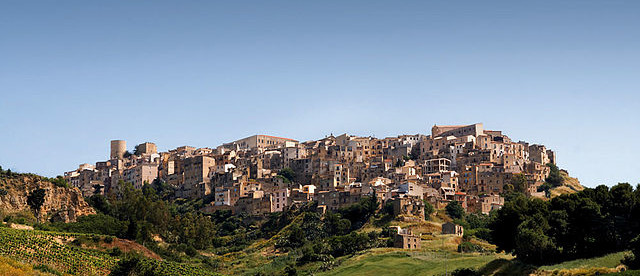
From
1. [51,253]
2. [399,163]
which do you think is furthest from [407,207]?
[51,253]

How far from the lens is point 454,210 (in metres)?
97.3

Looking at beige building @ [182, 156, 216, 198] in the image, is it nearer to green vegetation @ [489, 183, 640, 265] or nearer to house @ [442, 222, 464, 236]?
house @ [442, 222, 464, 236]

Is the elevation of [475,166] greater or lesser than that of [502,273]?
greater

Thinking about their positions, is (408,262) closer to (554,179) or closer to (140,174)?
(554,179)

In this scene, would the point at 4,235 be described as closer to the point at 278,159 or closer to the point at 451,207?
the point at 451,207

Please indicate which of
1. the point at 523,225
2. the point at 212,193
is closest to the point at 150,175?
the point at 212,193

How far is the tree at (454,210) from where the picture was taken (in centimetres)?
9681

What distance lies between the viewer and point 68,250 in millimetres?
71438

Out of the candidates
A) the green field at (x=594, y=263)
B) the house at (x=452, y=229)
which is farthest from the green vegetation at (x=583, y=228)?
the house at (x=452, y=229)

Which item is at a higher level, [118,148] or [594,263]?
[118,148]

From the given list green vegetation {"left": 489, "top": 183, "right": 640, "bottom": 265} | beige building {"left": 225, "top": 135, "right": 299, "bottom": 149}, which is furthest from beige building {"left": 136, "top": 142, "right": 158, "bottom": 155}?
green vegetation {"left": 489, "top": 183, "right": 640, "bottom": 265}

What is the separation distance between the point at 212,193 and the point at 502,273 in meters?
70.3

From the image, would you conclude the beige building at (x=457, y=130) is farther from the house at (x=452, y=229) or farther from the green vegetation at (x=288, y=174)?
the house at (x=452, y=229)

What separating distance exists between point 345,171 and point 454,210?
24.1m
